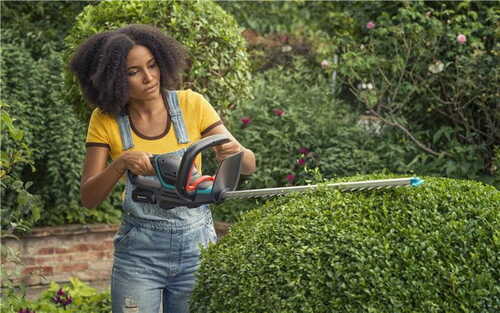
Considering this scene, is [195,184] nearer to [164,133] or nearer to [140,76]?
[164,133]

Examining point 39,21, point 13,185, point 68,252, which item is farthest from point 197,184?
point 39,21

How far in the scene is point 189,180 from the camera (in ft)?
8.25

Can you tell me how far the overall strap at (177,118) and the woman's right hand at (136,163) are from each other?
0.23 meters

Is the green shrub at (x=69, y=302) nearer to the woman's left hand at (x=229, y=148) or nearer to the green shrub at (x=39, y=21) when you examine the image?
the woman's left hand at (x=229, y=148)

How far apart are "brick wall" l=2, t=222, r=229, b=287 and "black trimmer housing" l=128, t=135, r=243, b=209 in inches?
119

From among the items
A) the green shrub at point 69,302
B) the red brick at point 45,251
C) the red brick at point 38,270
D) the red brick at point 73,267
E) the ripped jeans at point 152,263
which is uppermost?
the ripped jeans at point 152,263

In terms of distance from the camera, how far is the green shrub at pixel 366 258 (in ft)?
7.41

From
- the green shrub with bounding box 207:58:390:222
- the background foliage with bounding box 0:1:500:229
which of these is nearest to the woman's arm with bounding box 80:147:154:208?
the background foliage with bounding box 0:1:500:229

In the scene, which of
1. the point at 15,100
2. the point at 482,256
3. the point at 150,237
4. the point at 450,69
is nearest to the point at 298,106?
the point at 450,69

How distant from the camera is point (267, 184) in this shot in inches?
221

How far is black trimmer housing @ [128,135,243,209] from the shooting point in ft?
8.08

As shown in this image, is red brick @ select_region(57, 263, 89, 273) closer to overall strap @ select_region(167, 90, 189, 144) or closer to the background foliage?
the background foliage

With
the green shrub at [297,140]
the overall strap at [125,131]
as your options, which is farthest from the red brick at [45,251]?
the overall strap at [125,131]

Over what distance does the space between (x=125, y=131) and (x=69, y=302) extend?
2128 millimetres
